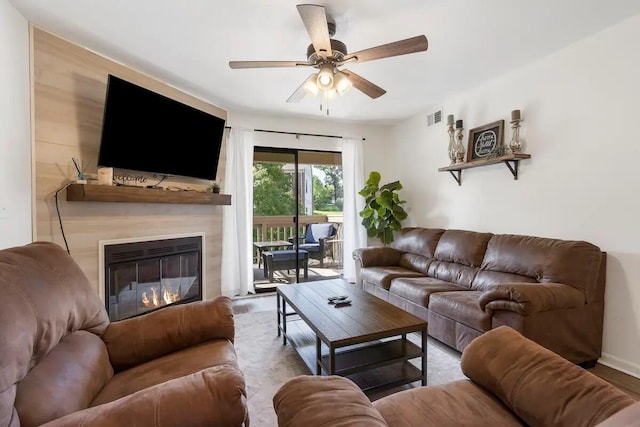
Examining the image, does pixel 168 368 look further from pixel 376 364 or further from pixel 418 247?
pixel 418 247

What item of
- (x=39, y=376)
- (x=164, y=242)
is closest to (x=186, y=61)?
(x=164, y=242)

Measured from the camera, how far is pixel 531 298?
83.4 inches

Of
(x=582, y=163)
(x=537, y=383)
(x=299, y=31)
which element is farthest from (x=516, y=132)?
(x=537, y=383)

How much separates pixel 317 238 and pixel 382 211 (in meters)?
1.17

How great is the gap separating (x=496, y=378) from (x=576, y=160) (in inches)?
90.0

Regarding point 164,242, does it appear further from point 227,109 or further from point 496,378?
point 496,378

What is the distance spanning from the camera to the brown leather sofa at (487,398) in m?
0.93

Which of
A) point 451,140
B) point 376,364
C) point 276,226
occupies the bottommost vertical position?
point 376,364

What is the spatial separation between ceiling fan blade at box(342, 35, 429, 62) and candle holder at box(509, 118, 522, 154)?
1.60 meters

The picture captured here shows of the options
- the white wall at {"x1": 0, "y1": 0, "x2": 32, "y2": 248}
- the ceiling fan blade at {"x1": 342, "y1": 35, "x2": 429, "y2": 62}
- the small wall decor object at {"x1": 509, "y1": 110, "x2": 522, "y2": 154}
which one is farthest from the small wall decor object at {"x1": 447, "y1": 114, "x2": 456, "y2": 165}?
the white wall at {"x1": 0, "y1": 0, "x2": 32, "y2": 248}

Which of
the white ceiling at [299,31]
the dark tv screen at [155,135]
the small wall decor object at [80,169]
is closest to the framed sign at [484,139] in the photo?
the white ceiling at [299,31]

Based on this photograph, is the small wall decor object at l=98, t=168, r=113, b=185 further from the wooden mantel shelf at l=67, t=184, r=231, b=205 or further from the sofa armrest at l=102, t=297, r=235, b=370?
the sofa armrest at l=102, t=297, r=235, b=370

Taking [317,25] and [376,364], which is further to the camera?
[376,364]

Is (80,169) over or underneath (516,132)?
underneath
